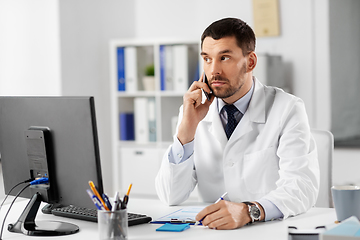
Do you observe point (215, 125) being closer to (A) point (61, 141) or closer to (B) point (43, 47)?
(A) point (61, 141)

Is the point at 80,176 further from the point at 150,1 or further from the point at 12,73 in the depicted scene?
the point at 150,1

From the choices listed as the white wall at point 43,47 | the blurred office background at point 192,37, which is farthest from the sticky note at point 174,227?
the white wall at point 43,47

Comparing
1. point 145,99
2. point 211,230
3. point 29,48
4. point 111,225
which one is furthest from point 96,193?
point 29,48

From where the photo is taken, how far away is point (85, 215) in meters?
1.55

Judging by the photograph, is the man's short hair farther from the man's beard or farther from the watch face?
the watch face

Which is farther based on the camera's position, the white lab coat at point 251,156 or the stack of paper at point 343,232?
the white lab coat at point 251,156

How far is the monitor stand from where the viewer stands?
1413 mm

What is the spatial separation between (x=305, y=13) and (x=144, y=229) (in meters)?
2.50

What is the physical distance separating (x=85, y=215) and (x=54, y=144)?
0.26 meters

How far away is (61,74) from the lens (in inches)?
142

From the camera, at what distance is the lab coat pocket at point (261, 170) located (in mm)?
1782

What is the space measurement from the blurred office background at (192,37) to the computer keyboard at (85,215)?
2090 mm

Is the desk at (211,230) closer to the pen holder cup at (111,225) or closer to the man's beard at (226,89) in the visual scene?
the pen holder cup at (111,225)

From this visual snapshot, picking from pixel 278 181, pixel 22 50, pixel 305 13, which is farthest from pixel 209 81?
pixel 22 50
